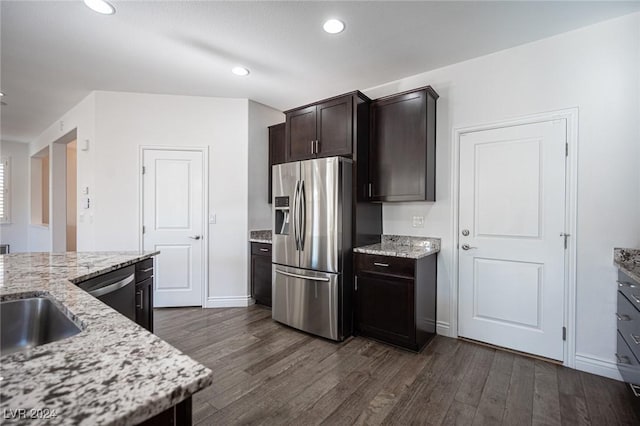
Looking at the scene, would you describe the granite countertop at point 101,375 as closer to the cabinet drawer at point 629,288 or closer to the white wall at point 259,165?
the cabinet drawer at point 629,288

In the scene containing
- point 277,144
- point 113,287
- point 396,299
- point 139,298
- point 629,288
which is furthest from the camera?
point 277,144

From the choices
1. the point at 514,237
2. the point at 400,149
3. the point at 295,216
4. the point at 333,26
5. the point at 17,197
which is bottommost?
the point at 514,237

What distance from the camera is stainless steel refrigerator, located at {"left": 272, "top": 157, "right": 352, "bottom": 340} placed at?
2.79m

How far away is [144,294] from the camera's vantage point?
2.28 metres

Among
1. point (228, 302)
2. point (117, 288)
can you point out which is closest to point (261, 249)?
point (228, 302)

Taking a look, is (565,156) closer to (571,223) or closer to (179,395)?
(571,223)

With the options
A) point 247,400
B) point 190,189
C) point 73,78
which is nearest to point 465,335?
point 247,400

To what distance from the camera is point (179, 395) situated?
22.8 inches

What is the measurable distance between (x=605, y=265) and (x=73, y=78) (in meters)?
5.39

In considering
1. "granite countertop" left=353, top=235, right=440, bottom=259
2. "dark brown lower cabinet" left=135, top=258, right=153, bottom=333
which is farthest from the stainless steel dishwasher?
"granite countertop" left=353, top=235, right=440, bottom=259

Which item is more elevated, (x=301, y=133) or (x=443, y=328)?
(x=301, y=133)

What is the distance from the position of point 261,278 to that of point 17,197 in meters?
6.32

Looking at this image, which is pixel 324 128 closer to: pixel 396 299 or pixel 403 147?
pixel 403 147

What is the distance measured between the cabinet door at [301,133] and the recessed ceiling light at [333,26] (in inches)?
36.5
